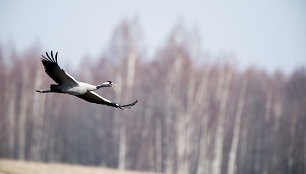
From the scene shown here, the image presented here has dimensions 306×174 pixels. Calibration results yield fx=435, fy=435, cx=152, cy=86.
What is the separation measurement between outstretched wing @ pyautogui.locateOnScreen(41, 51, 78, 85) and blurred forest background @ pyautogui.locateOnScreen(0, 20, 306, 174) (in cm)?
1729

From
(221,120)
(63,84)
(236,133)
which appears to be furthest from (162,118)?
(63,84)

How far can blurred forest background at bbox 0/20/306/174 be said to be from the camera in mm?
28141

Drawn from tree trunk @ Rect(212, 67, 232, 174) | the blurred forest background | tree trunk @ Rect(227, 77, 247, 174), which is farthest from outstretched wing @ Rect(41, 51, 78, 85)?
tree trunk @ Rect(227, 77, 247, 174)

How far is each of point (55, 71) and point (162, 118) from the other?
19464mm

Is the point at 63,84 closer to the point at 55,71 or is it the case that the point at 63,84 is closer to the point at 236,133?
the point at 55,71

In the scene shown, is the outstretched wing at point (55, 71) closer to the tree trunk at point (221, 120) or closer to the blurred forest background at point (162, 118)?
the blurred forest background at point (162, 118)

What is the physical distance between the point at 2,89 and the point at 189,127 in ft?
47.6

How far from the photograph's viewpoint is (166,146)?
2823 cm

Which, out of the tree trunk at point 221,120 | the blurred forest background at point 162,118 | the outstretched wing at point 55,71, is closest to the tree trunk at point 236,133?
the blurred forest background at point 162,118

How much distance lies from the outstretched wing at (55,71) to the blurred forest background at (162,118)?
1729 cm

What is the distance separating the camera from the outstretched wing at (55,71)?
32.5ft

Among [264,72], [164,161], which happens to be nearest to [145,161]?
[164,161]

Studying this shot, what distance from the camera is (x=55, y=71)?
398 inches

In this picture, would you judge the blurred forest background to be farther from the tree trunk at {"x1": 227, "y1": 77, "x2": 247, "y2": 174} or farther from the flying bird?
the flying bird
